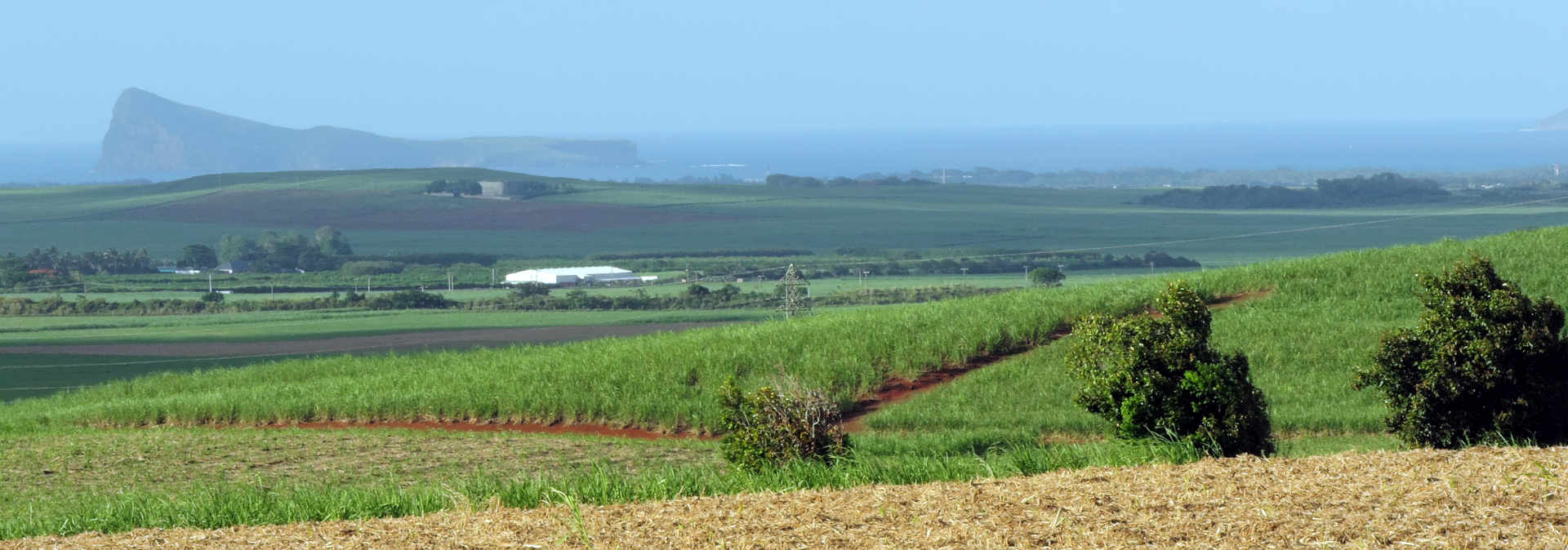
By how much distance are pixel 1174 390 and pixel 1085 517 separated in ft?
13.4

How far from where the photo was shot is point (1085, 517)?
299 inches

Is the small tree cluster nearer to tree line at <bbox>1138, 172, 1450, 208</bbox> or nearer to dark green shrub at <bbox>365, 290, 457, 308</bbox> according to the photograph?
dark green shrub at <bbox>365, 290, 457, 308</bbox>

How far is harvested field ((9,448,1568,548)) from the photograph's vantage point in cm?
715

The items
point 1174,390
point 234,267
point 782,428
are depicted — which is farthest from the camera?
point 234,267

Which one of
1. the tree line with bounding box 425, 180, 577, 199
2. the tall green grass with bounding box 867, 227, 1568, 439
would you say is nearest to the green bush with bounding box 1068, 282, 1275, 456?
the tall green grass with bounding box 867, 227, 1568, 439

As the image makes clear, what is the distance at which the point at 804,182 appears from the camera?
575 ft

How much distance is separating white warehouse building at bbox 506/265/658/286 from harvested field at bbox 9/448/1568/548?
3122 inches

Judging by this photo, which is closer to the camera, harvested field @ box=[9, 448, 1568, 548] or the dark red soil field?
harvested field @ box=[9, 448, 1568, 548]

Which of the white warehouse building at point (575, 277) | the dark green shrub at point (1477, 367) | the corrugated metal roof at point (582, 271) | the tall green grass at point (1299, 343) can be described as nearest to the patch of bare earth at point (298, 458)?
the tall green grass at point (1299, 343)

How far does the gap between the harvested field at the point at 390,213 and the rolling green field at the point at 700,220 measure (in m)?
0.26

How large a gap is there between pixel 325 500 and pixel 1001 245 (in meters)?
104

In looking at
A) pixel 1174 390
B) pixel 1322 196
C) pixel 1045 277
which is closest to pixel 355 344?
pixel 1045 277

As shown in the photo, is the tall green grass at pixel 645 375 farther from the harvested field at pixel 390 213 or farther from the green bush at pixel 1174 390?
the harvested field at pixel 390 213

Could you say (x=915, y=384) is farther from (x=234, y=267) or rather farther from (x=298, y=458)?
(x=234, y=267)
